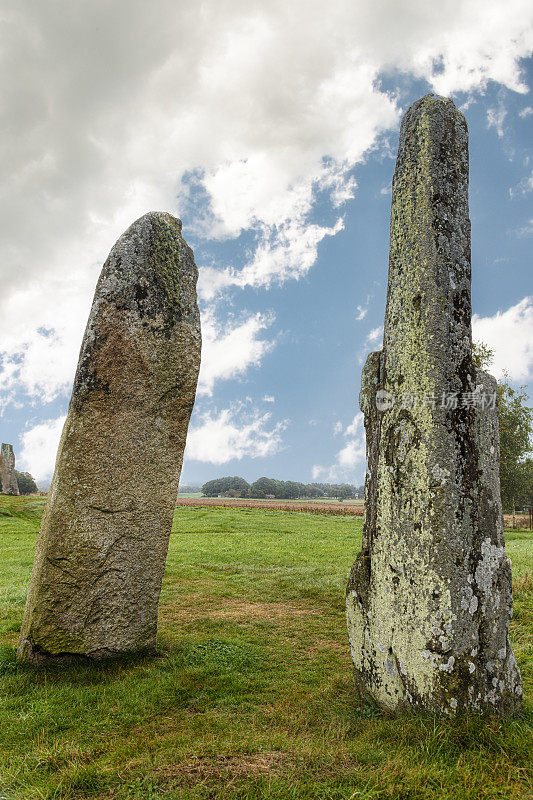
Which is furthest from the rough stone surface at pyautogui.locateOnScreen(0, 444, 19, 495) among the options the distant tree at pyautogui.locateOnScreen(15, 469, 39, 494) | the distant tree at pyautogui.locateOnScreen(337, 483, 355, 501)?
the distant tree at pyautogui.locateOnScreen(337, 483, 355, 501)

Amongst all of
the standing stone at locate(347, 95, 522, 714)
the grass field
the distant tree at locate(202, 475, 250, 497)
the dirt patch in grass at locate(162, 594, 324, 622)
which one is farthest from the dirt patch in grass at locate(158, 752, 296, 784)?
the distant tree at locate(202, 475, 250, 497)

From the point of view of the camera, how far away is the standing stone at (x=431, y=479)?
5.27 meters

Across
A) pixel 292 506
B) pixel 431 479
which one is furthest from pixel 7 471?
pixel 431 479

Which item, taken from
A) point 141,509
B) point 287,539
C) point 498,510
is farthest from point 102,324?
point 287,539

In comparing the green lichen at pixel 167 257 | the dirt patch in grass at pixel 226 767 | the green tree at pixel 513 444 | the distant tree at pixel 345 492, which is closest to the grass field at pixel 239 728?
the dirt patch in grass at pixel 226 767

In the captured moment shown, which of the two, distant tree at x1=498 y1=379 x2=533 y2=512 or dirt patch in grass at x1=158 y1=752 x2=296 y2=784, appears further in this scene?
distant tree at x1=498 y1=379 x2=533 y2=512

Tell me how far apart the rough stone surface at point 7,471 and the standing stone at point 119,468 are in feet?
129

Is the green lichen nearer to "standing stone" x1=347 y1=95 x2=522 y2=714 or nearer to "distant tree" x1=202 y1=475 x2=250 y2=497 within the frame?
"standing stone" x1=347 y1=95 x2=522 y2=714

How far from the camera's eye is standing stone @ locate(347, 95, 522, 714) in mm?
5273

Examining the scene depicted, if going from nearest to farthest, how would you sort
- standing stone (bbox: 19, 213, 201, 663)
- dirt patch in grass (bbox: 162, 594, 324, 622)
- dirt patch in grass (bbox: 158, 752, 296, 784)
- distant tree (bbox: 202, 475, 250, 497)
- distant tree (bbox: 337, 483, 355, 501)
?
dirt patch in grass (bbox: 158, 752, 296, 784)
standing stone (bbox: 19, 213, 201, 663)
dirt patch in grass (bbox: 162, 594, 324, 622)
distant tree (bbox: 202, 475, 250, 497)
distant tree (bbox: 337, 483, 355, 501)

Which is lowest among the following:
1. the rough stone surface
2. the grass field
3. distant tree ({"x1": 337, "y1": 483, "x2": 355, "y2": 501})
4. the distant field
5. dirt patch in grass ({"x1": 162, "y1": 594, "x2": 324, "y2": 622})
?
distant tree ({"x1": 337, "y1": 483, "x2": 355, "y2": 501})

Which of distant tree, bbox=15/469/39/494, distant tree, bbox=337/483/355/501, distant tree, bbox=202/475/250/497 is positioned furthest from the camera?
distant tree, bbox=337/483/355/501

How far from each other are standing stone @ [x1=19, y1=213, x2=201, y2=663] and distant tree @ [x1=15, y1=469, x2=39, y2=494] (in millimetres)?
56396

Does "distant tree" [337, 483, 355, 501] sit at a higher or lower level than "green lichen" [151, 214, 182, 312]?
lower
